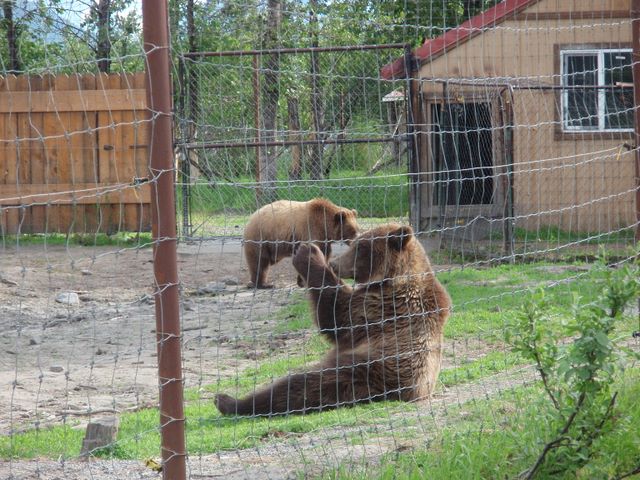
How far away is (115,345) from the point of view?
9.66m

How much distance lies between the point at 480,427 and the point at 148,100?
107 inches

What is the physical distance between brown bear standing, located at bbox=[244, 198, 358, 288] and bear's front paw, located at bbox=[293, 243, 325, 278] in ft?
17.3

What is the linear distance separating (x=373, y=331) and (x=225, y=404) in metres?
1.22

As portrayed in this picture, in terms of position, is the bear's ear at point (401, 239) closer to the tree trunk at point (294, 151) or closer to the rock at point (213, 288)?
the rock at point (213, 288)

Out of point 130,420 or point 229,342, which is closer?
point 130,420

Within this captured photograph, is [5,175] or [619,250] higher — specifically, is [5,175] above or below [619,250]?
above

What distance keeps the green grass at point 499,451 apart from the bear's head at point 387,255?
1.90 meters

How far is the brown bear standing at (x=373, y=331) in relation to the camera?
6.99 meters

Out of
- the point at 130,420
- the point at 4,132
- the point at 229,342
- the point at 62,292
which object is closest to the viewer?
the point at 130,420

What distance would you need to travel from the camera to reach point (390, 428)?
19.2 feet

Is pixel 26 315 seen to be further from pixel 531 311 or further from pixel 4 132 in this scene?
pixel 531 311

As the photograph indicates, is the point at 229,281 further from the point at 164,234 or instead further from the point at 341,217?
the point at 164,234

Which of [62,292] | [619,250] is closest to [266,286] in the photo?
→ [62,292]

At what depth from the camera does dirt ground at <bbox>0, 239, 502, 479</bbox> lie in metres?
5.36
